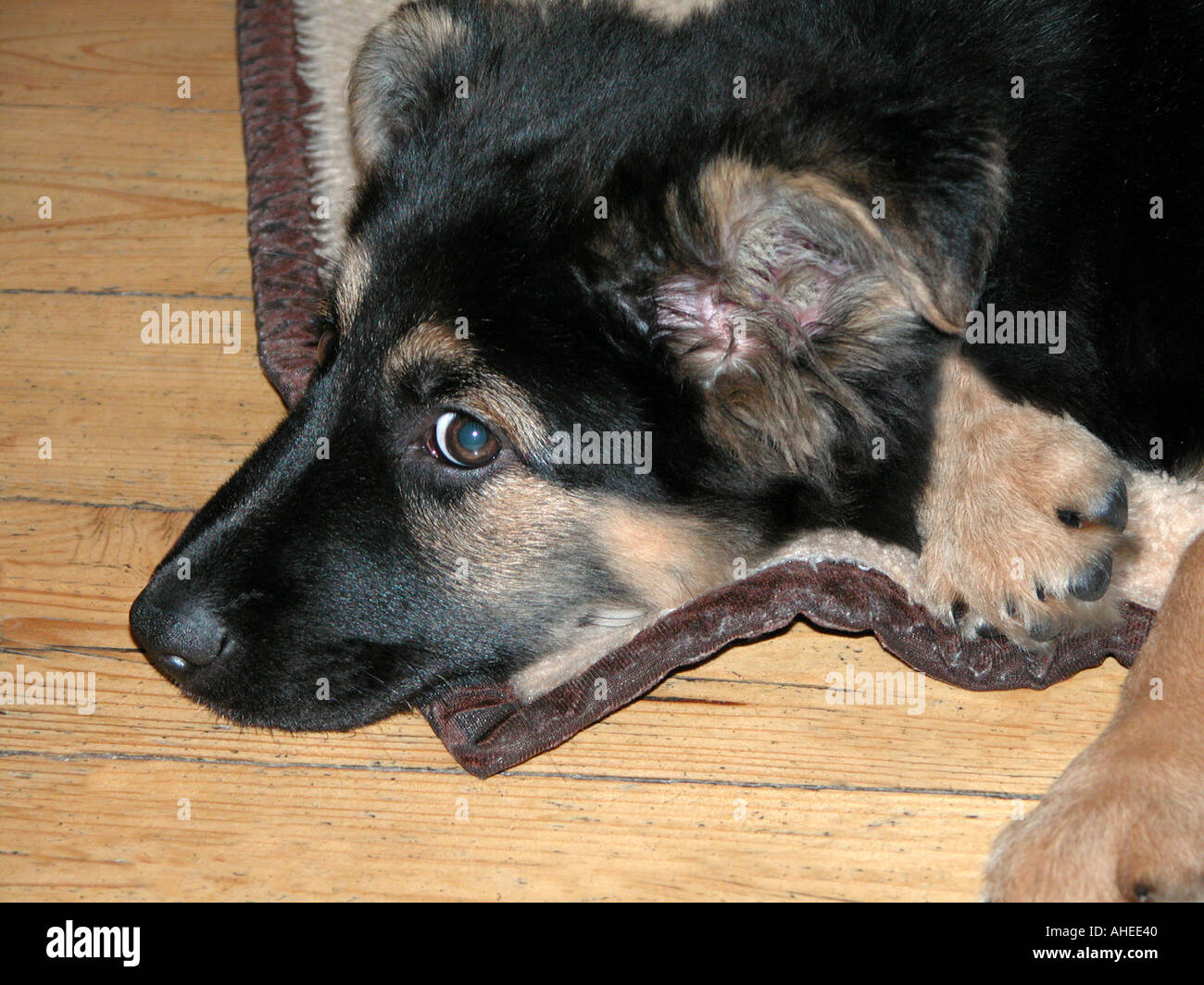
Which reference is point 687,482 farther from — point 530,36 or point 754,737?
point 530,36

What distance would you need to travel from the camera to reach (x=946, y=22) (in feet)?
8.36

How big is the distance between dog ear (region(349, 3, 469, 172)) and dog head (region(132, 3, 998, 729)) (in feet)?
0.33

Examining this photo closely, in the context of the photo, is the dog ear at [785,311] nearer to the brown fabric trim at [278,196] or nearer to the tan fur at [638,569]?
the tan fur at [638,569]

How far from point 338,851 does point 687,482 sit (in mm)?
1046

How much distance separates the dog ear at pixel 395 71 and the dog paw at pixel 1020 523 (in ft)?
4.60

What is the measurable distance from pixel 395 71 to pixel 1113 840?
227 cm

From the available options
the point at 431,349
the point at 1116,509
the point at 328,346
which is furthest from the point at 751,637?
the point at 328,346

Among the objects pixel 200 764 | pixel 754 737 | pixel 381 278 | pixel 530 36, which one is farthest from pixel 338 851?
pixel 530 36

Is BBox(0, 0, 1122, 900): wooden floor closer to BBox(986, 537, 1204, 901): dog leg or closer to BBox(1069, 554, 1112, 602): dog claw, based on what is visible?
BBox(986, 537, 1204, 901): dog leg

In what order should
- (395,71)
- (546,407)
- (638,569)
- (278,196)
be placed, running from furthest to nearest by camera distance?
→ (278,196) → (395,71) → (638,569) → (546,407)

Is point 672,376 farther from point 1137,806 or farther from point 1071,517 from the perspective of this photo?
point 1137,806

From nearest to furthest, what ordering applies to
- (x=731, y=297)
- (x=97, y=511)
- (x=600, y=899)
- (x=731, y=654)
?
1. (x=731, y=297)
2. (x=600, y=899)
3. (x=731, y=654)
4. (x=97, y=511)

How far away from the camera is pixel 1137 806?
2.25m

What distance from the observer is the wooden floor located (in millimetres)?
2508
